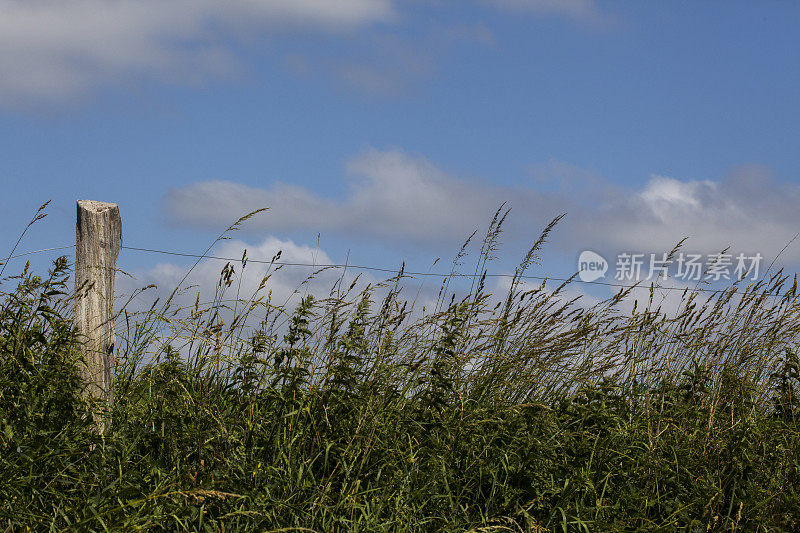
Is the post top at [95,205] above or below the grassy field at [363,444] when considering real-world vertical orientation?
above

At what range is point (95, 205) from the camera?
439 centimetres

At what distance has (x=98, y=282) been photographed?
4344 mm

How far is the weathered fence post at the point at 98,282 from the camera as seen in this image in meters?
4.21

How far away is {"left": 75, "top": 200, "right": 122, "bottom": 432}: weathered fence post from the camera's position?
166 inches

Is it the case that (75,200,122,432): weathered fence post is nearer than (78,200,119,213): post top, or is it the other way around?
(75,200,122,432): weathered fence post

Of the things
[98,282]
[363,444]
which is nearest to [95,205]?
[98,282]

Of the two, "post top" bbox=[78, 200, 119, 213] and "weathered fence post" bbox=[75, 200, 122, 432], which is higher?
"post top" bbox=[78, 200, 119, 213]

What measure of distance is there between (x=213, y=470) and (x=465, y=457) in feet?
3.98

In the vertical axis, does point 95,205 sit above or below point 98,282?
above

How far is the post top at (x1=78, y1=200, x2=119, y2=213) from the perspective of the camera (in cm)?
436

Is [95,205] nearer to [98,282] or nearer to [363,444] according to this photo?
[98,282]

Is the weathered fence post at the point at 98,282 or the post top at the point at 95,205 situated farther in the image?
the post top at the point at 95,205

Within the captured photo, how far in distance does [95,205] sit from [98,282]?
0.46 metres

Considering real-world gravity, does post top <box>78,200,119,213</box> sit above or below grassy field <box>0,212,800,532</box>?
above
